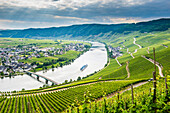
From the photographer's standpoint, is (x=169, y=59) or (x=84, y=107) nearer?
(x=84, y=107)

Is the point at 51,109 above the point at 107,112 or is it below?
below

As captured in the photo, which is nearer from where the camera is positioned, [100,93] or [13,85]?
[100,93]

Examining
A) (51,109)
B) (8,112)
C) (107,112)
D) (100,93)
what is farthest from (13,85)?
(107,112)

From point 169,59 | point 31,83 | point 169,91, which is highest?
point 169,91

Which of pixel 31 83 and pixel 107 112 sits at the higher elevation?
pixel 107 112

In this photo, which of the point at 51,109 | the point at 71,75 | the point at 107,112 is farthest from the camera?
the point at 71,75

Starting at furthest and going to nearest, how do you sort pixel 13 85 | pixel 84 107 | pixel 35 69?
pixel 35 69
pixel 13 85
pixel 84 107

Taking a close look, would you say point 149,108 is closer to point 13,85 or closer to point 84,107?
point 84,107

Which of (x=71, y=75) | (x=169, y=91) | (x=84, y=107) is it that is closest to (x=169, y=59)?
(x=71, y=75)

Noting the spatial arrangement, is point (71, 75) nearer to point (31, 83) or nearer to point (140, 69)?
point (31, 83)
